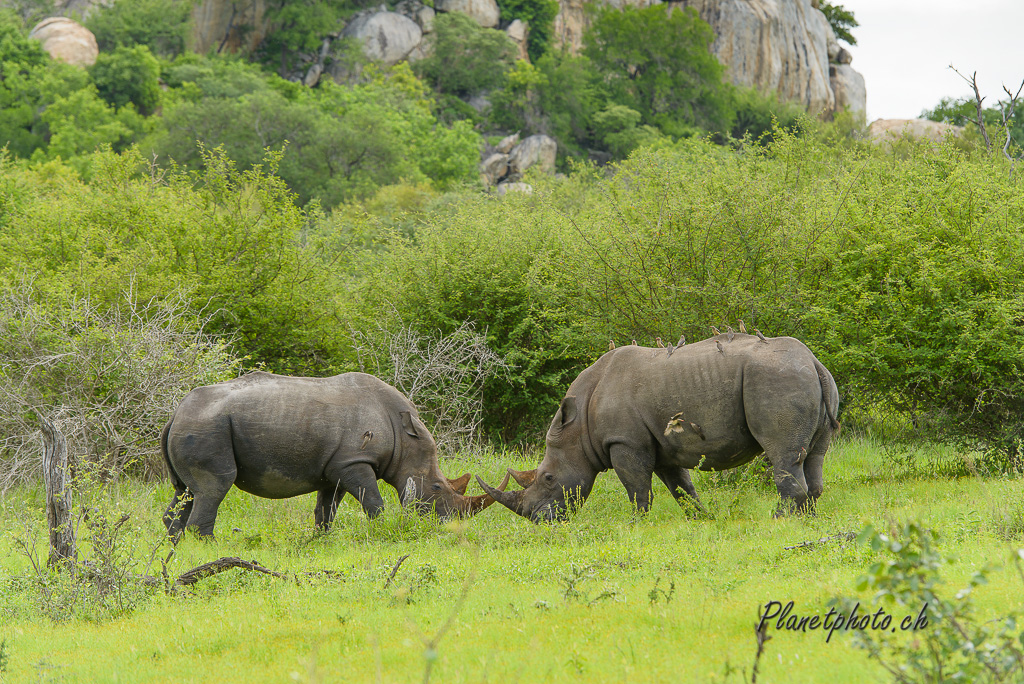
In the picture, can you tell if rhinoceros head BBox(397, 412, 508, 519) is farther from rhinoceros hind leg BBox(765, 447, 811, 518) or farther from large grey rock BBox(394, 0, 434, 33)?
large grey rock BBox(394, 0, 434, 33)

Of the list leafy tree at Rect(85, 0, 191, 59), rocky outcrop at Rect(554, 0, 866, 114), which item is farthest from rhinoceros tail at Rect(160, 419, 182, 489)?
rocky outcrop at Rect(554, 0, 866, 114)

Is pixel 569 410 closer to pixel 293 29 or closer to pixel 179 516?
pixel 179 516

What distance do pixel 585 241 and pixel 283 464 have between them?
7244 millimetres

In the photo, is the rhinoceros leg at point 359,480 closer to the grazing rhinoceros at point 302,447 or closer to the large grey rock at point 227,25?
the grazing rhinoceros at point 302,447

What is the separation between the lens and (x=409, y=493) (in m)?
10.1

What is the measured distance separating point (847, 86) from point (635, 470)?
74.7m

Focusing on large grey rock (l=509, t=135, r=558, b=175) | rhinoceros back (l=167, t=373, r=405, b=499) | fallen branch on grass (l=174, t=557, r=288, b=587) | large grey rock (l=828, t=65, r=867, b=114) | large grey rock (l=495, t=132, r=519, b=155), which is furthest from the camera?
large grey rock (l=828, t=65, r=867, b=114)

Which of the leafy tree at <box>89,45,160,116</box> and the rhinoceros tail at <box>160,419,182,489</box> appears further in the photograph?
the leafy tree at <box>89,45,160,116</box>

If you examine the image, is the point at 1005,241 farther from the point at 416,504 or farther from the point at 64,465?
the point at 64,465

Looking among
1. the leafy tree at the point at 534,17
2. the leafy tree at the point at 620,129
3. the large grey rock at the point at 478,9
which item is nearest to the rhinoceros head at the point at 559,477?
the leafy tree at the point at 620,129

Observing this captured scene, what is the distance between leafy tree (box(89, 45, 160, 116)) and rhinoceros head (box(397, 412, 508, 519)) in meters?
57.4

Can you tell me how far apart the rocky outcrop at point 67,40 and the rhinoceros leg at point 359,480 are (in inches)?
2448

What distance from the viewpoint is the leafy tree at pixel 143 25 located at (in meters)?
67.6

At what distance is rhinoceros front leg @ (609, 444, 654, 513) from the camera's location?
965 cm
